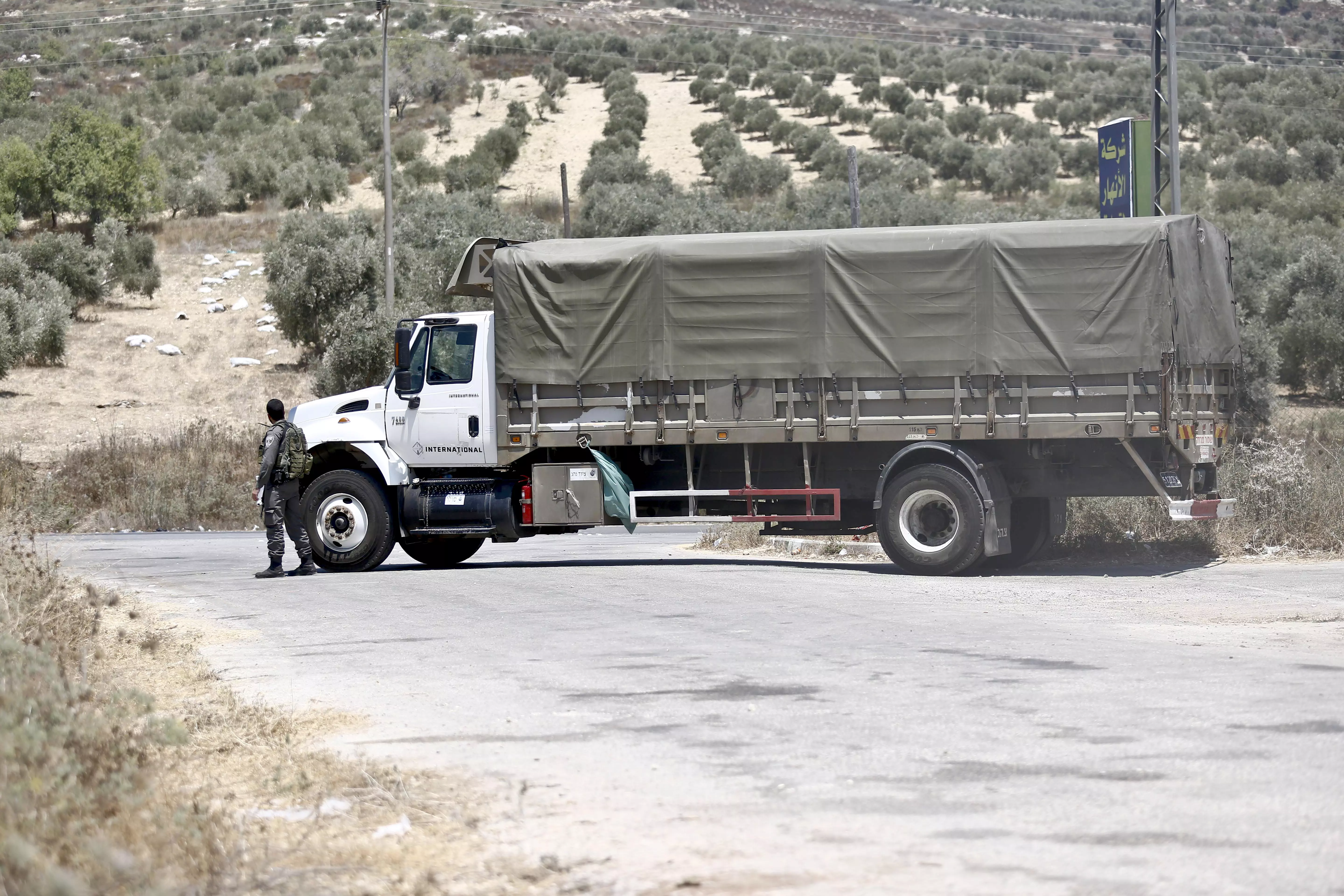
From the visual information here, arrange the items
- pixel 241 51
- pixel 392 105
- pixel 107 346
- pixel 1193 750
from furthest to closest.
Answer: pixel 241 51 < pixel 392 105 < pixel 107 346 < pixel 1193 750

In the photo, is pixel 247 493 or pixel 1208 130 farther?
pixel 1208 130

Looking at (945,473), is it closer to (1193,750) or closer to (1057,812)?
(1193,750)

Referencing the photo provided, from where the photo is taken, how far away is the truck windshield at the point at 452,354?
54.4ft

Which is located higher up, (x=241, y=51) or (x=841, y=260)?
(x=241, y=51)

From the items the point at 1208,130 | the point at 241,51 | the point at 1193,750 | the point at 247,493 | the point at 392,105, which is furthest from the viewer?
the point at 241,51

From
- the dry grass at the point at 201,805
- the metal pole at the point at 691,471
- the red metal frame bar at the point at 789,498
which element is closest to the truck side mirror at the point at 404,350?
the metal pole at the point at 691,471

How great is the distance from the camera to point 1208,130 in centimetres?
5894

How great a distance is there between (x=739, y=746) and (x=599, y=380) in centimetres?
933

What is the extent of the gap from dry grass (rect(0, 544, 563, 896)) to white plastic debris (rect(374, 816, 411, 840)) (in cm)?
2

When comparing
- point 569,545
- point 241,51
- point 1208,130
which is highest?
point 241,51

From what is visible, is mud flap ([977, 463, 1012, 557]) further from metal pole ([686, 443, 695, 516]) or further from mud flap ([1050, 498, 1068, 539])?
metal pole ([686, 443, 695, 516])

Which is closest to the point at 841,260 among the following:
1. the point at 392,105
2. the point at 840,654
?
the point at 840,654

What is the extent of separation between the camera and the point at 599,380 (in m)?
16.0

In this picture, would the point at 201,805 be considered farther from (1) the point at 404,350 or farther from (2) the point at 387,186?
(2) the point at 387,186
